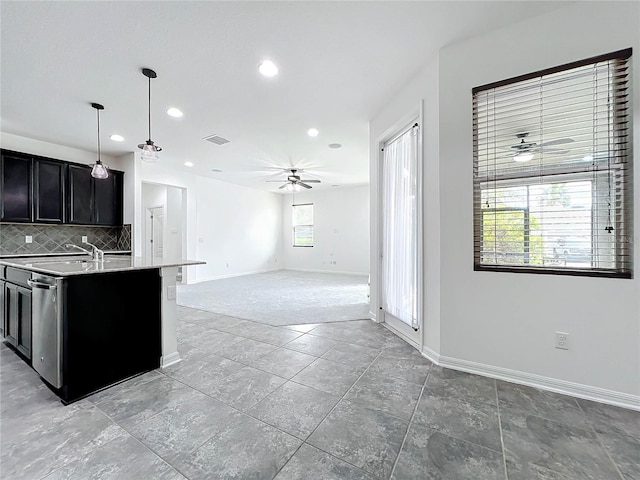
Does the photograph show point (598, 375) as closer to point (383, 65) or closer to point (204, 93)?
point (383, 65)

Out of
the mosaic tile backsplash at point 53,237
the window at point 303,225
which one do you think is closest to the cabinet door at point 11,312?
the mosaic tile backsplash at point 53,237

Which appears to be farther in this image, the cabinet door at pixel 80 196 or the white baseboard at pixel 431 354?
the cabinet door at pixel 80 196

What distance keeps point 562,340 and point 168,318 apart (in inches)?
131

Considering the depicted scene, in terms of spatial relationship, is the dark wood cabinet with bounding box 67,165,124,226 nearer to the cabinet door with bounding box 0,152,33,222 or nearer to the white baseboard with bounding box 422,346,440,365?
the cabinet door with bounding box 0,152,33,222

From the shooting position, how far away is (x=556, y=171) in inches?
80.5

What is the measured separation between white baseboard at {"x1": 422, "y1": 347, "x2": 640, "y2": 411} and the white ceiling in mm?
2805

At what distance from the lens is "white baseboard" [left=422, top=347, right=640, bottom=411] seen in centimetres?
183

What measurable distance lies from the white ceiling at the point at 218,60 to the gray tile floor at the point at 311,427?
9.33 feet

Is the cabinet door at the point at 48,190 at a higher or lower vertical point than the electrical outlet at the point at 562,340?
higher

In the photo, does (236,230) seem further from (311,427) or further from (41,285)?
(311,427)

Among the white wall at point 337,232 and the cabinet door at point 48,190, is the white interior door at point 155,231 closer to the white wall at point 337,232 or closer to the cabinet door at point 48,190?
the cabinet door at point 48,190

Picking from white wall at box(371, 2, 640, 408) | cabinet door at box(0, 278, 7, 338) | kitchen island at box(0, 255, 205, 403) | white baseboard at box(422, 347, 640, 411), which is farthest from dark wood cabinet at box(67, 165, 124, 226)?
white baseboard at box(422, 347, 640, 411)

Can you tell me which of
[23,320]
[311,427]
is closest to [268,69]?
[311,427]

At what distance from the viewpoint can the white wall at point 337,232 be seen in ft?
28.1
